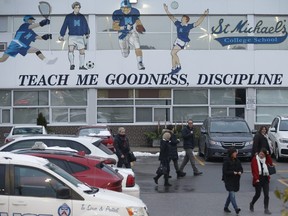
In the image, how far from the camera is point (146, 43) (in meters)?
33.3

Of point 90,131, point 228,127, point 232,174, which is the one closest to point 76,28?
point 90,131

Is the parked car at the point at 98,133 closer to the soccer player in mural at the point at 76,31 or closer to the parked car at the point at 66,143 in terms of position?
the parked car at the point at 66,143

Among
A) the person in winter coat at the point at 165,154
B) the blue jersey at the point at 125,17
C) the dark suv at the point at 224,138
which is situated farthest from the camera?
the blue jersey at the point at 125,17

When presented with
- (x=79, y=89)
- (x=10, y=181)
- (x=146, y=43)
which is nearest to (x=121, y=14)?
(x=146, y=43)

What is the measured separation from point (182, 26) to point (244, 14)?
123 inches

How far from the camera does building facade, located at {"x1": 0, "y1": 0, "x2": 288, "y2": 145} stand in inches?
1303

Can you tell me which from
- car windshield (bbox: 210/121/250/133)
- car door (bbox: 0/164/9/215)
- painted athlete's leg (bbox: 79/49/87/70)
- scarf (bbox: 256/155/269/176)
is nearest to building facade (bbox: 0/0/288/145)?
painted athlete's leg (bbox: 79/49/87/70)

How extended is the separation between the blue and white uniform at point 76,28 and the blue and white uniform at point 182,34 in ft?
14.5

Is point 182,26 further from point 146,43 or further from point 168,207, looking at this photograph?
point 168,207

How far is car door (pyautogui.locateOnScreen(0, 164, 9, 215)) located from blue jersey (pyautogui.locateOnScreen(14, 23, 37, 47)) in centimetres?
2421

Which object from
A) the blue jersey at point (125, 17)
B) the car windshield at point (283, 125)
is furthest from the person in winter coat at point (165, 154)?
the blue jersey at point (125, 17)

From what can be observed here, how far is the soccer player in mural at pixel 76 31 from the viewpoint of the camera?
33031 mm

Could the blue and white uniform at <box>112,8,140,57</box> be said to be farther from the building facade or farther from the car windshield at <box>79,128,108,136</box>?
the car windshield at <box>79,128,108,136</box>

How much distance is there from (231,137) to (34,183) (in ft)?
54.1
